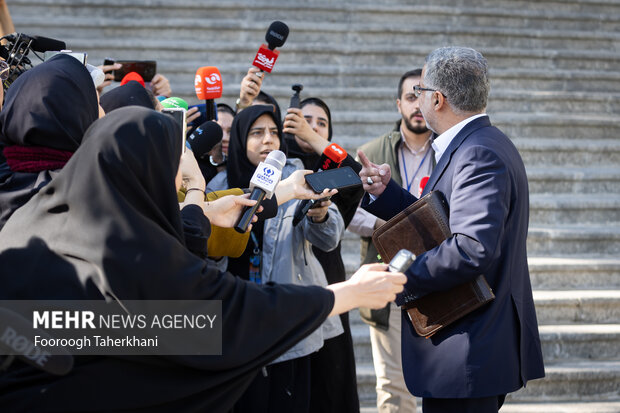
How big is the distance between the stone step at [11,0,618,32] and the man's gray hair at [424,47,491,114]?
433 cm

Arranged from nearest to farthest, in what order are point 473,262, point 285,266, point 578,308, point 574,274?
point 473,262, point 285,266, point 578,308, point 574,274

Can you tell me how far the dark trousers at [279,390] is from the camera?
3.43m

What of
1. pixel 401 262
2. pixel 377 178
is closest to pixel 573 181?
pixel 377 178

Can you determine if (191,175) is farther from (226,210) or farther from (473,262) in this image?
(473,262)

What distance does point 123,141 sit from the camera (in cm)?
192

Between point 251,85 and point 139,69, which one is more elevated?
point 139,69

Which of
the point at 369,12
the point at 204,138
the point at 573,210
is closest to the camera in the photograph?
the point at 204,138

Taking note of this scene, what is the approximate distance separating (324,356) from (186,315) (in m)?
2.05

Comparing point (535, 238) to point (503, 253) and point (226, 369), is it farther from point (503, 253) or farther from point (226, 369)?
point (226, 369)

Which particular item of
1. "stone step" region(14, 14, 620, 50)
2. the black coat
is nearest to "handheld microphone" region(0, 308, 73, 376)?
the black coat

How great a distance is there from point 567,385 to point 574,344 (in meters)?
0.34

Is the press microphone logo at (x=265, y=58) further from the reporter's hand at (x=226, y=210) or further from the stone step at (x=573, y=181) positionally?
the stone step at (x=573, y=181)

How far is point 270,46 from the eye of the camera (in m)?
4.14

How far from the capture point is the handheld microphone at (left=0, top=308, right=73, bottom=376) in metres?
1.68
